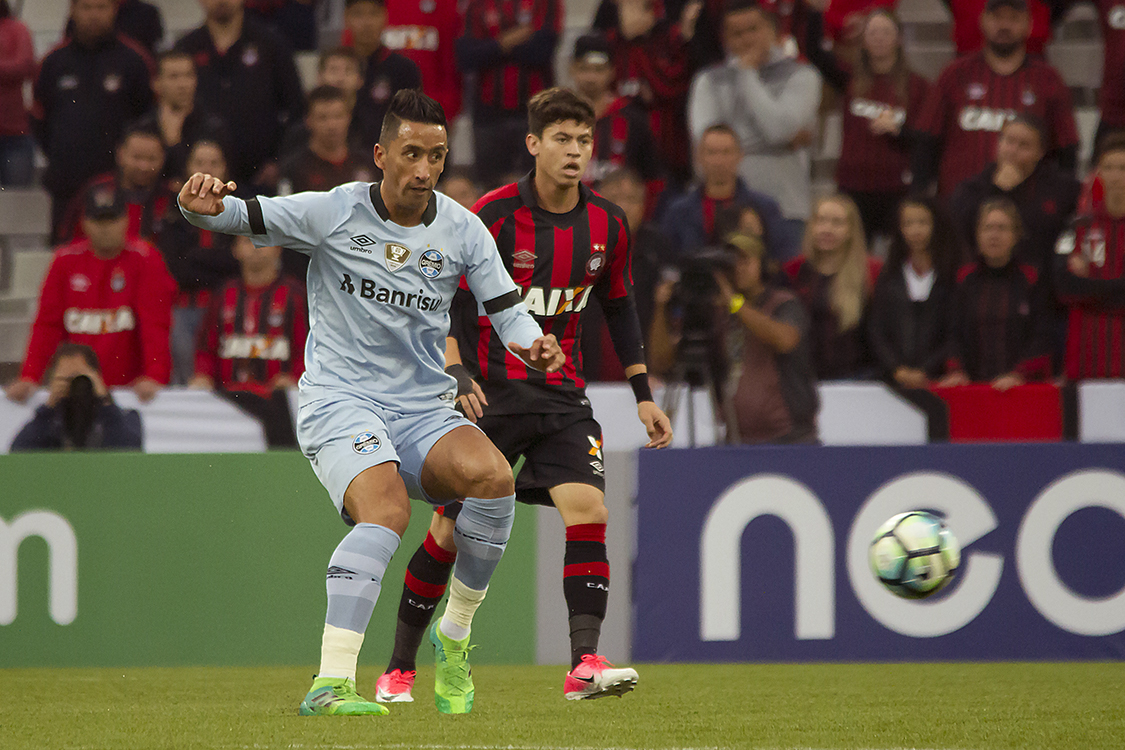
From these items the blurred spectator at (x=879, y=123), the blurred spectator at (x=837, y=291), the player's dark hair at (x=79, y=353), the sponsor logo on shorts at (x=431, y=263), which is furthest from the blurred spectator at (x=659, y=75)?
the sponsor logo on shorts at (x=431, y=263)

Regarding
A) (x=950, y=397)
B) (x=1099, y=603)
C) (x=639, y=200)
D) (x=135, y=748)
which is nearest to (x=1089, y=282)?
(x=950, y=397)

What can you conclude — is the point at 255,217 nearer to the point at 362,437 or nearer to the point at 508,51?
the point at 362,437

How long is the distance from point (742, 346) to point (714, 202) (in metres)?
1.24

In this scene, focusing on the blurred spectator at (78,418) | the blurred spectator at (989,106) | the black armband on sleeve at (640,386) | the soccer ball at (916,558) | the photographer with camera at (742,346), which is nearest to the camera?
the soccer ball at (916,558)

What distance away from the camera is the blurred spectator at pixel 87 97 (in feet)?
31.0

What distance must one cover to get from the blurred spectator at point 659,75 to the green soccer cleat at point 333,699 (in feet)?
18.7

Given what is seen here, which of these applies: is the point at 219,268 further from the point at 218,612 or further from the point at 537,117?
the point at 537,117

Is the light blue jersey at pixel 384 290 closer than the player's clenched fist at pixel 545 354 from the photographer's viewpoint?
No

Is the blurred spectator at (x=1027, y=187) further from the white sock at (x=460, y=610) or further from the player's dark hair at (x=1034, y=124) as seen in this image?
the white sock at (x=460, y=610)

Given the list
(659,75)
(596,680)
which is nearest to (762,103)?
(659,75)

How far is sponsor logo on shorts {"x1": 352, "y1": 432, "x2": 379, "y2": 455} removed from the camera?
441cm

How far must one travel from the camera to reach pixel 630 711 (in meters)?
4.75

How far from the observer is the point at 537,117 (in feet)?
16.5

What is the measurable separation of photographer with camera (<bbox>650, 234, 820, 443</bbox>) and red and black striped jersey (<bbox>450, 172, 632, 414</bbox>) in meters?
1.88
